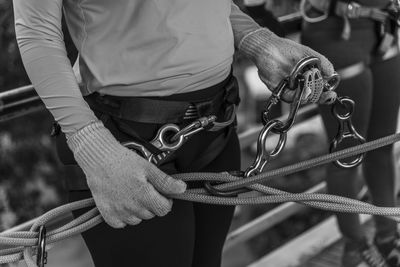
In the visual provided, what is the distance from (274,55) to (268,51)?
0.05 ft

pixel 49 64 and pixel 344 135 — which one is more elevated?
pixel 49 64

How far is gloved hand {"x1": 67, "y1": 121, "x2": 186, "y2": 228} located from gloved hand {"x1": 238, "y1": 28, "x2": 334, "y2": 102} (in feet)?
1.10

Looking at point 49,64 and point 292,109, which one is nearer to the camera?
point 49,64

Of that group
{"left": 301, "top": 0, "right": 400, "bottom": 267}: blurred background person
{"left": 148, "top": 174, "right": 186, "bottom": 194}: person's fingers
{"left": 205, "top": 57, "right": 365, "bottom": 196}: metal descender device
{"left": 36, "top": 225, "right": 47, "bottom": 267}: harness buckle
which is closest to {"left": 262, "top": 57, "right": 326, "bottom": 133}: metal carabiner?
{"left": 205, "top": 57, "right": 365, "bottom": 196}: metal descender device

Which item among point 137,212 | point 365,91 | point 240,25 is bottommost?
point 365,91

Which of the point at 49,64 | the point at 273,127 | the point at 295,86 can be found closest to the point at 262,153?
the point at 273,127

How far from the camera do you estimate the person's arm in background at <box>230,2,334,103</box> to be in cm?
117

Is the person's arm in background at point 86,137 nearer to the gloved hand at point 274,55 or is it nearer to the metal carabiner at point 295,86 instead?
the metal carabiner at point 295,86

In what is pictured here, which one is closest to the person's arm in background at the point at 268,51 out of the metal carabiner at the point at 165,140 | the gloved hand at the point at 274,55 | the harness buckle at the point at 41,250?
the gloved hand at the point at 274,55

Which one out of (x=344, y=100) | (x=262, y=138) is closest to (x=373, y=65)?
(x=344, y=100)

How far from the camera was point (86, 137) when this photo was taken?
935mm

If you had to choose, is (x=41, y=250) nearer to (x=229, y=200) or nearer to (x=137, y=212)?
(x=137, y=212)

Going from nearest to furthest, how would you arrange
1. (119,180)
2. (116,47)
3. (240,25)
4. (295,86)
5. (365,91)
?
(119,180) → (116,47) → (295,86) → (240,25) → (365,91)

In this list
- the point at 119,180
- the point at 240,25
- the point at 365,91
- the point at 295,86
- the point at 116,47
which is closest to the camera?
the point at 119,180
